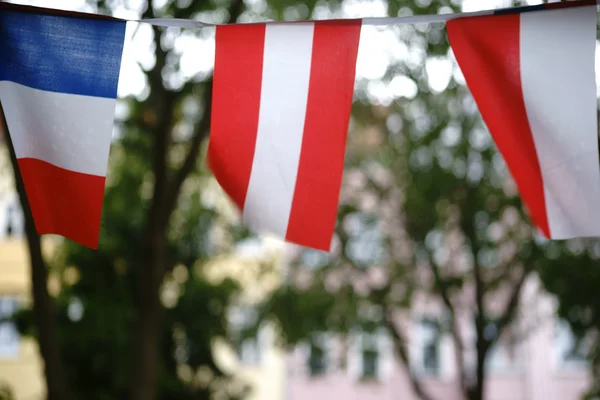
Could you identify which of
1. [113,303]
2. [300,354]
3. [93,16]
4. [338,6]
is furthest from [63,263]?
[300,354]

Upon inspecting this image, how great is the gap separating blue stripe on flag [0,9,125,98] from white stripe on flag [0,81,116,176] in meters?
0.05

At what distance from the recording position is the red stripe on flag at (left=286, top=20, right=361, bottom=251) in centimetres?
332

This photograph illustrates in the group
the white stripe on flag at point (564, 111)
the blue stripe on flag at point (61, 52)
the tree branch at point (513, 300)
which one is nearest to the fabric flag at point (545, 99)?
the white stripe on flag at point (564, 111)

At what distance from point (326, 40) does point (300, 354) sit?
20.5m

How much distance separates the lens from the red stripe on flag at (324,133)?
332 centimetres

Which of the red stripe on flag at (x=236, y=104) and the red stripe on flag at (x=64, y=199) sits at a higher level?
the red stripe on flag at (x=236, y=104)

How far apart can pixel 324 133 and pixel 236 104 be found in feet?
1.38

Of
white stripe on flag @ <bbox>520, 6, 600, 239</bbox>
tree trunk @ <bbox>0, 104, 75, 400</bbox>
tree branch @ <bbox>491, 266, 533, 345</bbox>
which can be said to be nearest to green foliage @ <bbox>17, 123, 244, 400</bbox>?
tree trunk @ <bbox>0, 104, 75, 400</bbox>

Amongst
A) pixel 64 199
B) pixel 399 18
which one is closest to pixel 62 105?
pixel 64 199

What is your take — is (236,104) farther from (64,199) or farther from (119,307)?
(119,307)

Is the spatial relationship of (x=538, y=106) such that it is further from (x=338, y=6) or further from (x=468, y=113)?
(x=468, y=113)

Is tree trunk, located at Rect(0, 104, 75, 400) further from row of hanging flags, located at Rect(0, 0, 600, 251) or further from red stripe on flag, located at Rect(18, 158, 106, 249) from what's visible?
row of hanging flags, located at Rect(0, 0, 600, 251)

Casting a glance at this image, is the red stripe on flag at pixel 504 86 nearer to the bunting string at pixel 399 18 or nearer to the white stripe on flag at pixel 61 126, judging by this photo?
the bunting string at pixel 399 18

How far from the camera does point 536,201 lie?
323 centimetres
